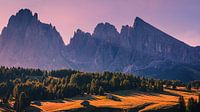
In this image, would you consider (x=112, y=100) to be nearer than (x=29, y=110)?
No

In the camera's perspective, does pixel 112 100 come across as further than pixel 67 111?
Yes

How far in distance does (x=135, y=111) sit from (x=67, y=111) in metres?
30.5

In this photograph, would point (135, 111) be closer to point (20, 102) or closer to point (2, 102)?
point (20, 102)

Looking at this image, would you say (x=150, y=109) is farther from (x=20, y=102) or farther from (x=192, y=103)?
(x=20, y=102)

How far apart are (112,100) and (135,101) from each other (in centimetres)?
1350

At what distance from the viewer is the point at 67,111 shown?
551ft

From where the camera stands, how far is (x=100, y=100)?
198625 millimetres

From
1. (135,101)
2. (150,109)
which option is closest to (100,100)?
(135,101)

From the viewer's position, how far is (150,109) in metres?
174

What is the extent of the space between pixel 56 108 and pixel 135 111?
35903mm

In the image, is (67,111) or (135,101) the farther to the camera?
(135,101)

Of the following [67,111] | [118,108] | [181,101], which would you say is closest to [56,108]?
[67,111]

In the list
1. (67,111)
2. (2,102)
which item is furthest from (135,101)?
(2,102)

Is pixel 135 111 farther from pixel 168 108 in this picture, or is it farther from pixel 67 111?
pixel 67 111
